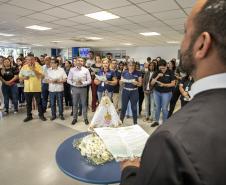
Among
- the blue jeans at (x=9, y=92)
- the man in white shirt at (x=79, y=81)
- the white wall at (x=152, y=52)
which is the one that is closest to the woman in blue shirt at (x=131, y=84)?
the man in white shirt at (x=79, y=81)

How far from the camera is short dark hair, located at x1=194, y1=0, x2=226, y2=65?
49 cm

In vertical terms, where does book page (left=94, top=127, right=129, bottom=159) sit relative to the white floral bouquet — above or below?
above

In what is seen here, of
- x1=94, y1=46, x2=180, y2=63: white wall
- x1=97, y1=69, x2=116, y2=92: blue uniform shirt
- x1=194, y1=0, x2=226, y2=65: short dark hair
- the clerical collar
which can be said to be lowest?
x1=97, y1=69, x2=116, y2=92: blue uniform shirt

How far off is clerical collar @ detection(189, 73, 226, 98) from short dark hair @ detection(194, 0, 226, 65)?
0.05 metres

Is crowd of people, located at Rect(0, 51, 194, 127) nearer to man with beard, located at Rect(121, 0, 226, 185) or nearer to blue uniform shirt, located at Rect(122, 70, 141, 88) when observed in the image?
blue uniform shirt, located at Rect(122, 70, 141, 88)

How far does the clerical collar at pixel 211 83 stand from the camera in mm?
497

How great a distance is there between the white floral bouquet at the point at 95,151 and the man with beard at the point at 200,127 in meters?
1.01

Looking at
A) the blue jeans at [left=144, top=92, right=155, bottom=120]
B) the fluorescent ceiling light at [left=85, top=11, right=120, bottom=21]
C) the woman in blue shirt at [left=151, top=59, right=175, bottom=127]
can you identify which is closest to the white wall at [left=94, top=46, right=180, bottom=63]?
the fluorescent ceiling light at [left=85, top=11, right=120, bottom=21]

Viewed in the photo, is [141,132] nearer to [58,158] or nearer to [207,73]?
[58,158]

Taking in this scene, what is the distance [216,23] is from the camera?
1.61ft

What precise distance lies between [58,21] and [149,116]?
3.67m

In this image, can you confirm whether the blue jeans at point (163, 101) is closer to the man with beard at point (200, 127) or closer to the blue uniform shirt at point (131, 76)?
the blue uniform shirt at point (131, 76)

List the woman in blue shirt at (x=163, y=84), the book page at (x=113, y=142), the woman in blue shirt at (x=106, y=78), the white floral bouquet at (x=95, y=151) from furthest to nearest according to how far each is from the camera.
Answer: the woman in blue shirt at (x=106, y=78)
the woman in blue shirt at (x=163, y=84)
the white floral bouquet at (x=95, y=151)
the book page at (x=113, y=142)

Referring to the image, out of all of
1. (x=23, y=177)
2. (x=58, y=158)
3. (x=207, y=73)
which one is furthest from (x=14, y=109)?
(x=207, y=73)
